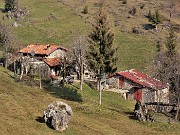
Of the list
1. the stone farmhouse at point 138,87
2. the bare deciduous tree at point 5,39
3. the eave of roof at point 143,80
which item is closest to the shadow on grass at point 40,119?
the stone farmhouse at point 138,87

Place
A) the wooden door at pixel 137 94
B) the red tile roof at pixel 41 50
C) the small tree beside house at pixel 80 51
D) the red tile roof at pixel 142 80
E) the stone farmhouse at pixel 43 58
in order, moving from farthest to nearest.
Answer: the red tile roof at pixel 41 50 < the stone farmhouse at pixel 43 58 < the wooden door at pixel 137 94 < the red tile roof at pixel 142 80 < the small tree beside house at pixel 80 51

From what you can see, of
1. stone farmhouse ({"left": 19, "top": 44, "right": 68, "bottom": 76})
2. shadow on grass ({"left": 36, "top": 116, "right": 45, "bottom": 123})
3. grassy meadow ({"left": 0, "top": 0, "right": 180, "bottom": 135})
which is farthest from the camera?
stone farmhouse ({"left": 19, "top": 44, "right": 68, "bottom": 76})

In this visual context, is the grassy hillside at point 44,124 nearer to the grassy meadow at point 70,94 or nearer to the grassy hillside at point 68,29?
the grassy meadow at point 70,94

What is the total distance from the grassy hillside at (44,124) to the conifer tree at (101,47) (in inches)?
247

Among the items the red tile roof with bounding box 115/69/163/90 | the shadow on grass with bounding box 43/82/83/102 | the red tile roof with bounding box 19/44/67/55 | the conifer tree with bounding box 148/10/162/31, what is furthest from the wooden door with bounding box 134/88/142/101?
the conifer tree with bounding box 148/10/162/31

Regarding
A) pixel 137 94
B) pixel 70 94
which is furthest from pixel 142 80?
pixel 70 94

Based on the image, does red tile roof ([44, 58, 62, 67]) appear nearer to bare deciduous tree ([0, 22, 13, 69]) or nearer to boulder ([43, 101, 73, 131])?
bare deciduous tree ([0, 22, 13, 69])

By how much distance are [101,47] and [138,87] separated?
59.9 ft

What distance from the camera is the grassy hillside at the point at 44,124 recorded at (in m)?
35.2

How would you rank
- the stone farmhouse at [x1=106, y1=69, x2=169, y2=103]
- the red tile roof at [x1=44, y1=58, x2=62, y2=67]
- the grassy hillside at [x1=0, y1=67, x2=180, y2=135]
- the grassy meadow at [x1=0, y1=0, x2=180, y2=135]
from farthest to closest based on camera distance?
the red tile roof at [x1=44, y1=58, x2=62, y2=67], the stone farmhouse at [x1=106, y1=69, x2=169, y2=103], the grassy meadow at [x1=0, y1=0, x2=180, y2=135], the grassy hillside at [x1=0, y1=67, x2=180, y2=135]

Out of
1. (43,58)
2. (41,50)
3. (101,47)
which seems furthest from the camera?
(41,50)

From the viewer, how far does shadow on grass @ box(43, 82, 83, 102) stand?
56906 mm

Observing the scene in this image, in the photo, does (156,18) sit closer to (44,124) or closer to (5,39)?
(5,39)

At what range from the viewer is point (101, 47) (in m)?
56.4
